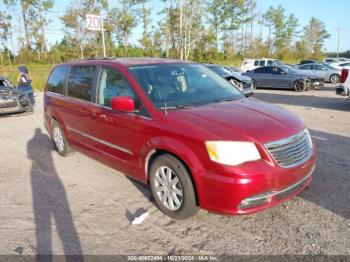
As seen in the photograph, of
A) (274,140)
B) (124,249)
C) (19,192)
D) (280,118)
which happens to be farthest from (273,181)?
(19,192)

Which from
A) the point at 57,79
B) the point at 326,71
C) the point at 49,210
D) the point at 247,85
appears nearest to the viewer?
the point at 49,210

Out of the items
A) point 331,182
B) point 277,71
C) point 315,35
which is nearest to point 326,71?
point 277,71

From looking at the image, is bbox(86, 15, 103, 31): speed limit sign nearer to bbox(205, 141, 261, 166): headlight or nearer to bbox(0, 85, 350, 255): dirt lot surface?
bbox(0, 85, 350, 255): dirt lot surface

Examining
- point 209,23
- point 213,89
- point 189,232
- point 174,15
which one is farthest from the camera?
point 209,23

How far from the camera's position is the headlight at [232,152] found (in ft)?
10.1

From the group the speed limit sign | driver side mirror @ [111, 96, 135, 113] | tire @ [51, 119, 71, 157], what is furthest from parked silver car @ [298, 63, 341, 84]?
driver side mirror @ [111, 96, 135, 113]

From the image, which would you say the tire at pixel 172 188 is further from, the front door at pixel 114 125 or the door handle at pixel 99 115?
the door handle at pixel 99 115

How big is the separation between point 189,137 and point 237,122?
1.77ft

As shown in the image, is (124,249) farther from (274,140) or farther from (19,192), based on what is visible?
(19,192)

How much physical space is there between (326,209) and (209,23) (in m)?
45.0

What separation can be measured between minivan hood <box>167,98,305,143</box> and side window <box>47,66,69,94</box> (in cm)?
299

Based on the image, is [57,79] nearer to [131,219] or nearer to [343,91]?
[131,219]

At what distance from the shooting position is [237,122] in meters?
3.35

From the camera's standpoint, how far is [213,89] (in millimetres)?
4391
